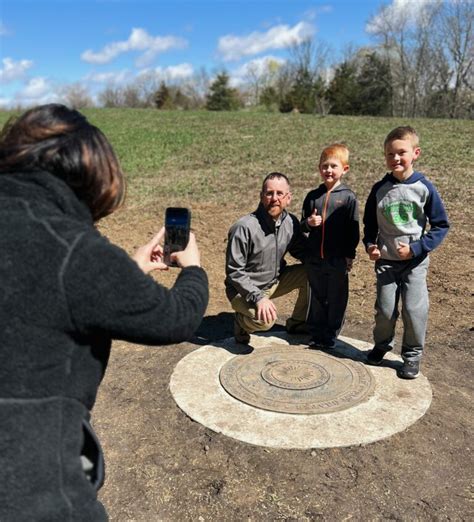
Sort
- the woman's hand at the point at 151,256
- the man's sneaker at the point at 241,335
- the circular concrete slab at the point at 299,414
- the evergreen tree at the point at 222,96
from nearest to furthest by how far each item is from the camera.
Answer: the woman's hand at the point at 151,256 → the circular concrete slab at the point at 299,414 → the man's sneaker at the point at 241,335 → the evergreen tree at the point at 222,96

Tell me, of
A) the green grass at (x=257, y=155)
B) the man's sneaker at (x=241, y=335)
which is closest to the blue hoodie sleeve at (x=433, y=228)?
the man's sneaker at (x=241, y=335)

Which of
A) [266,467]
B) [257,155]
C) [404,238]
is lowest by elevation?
[266,467]

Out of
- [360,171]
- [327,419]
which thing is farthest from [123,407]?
[360,171]

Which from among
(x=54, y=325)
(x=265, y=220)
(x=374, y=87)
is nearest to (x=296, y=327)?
(x=265, y=220)

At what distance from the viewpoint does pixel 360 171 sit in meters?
9.76

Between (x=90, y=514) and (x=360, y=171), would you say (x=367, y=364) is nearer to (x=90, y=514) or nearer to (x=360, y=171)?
(x=90, y=514)

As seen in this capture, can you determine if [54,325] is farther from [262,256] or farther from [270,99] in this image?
[270,99]

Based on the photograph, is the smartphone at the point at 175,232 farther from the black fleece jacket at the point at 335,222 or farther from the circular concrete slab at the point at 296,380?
the black fleece jacket at the point at 335,222

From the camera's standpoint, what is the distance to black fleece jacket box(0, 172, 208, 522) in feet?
3.87

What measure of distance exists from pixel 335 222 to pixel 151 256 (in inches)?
96.2

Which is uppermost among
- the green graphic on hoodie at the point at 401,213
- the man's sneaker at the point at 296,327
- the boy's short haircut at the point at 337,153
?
the boy's short haircut at the point at 337,153

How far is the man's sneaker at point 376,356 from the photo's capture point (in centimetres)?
384

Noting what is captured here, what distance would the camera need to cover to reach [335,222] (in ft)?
13.0

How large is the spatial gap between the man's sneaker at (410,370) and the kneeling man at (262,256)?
95 cm
